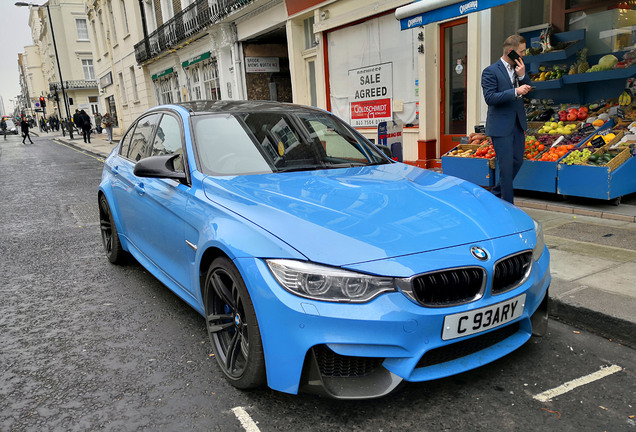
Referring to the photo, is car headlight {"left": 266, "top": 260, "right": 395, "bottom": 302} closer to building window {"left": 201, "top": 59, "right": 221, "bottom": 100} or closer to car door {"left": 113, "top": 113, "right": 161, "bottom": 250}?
car door {"left": 113, "top": 113, "right": 161, "bottom": 250}

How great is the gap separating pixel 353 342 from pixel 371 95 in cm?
961

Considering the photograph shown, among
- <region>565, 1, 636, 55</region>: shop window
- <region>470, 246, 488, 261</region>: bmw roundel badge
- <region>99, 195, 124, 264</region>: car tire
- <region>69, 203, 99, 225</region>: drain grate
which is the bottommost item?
<region>69, 203, 99, 225</region>: drain grate

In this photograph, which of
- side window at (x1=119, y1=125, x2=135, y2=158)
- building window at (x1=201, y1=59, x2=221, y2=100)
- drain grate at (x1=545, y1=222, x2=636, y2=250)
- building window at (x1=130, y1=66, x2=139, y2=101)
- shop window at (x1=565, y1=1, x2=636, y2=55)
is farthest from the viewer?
building window at (x1=130, y1=66, x2=139, y2=101)

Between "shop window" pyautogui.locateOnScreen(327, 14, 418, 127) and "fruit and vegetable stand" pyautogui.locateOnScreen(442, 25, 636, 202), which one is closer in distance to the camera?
"fruit and vegetable stand" pyautogui.locateOnScreen(442, 25, 636, 202)

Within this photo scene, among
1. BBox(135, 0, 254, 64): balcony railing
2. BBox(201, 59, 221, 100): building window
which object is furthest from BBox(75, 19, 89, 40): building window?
BBox(201, 59, 221, 100): building window

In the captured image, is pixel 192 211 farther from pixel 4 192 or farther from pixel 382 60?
pixel 4 192

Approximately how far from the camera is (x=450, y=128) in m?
9.33

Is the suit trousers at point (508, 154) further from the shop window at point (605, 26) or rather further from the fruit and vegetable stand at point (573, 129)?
the shop window at point (605, 26)

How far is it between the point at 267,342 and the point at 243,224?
0.61 m

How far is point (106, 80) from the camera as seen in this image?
35.1 meters

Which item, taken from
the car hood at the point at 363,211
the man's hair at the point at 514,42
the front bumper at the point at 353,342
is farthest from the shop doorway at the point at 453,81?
the front bumper at the point at 353,342

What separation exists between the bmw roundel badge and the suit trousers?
3.80 meters

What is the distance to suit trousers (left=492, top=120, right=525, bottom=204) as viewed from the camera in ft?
18.9

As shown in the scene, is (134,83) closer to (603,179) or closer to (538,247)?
(603,179)
